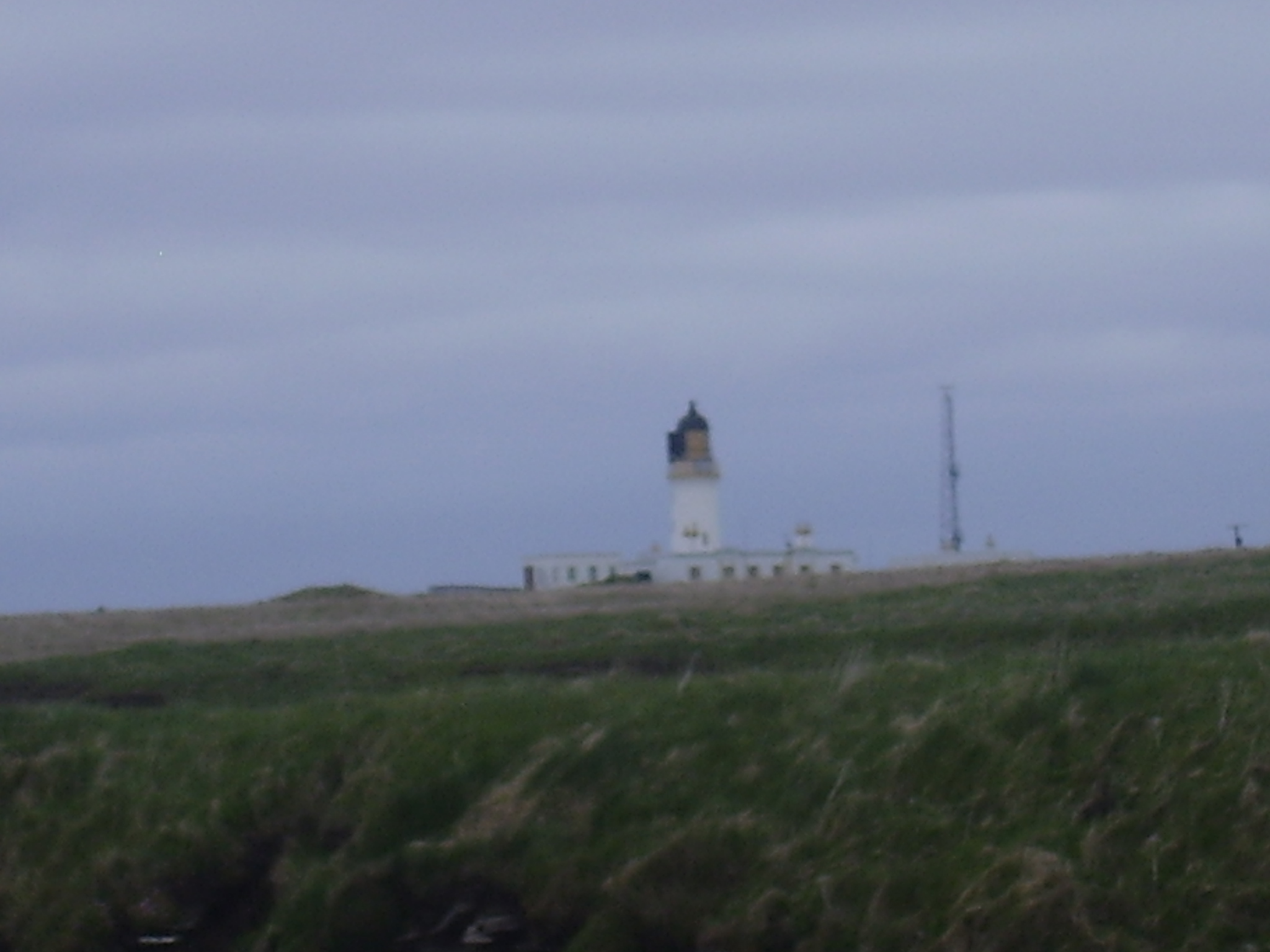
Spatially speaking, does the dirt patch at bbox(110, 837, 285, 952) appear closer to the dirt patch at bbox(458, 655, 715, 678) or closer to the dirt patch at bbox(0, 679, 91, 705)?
the dirt patch at bbox(458, 655, 715, 678)

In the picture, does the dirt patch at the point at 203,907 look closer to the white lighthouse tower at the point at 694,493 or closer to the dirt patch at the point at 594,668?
the dirt patch at the point at 594,668

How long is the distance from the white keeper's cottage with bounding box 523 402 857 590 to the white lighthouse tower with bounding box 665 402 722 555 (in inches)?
0.8

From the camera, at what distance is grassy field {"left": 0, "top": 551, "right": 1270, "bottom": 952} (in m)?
14.5

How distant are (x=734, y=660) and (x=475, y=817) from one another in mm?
7920

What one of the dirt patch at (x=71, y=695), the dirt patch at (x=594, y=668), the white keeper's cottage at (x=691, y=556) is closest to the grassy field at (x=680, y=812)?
the dirt patch at (x=71, y=695)

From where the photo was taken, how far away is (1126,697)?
1597 cm

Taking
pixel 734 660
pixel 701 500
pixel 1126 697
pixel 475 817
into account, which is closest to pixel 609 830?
pixel 475 817

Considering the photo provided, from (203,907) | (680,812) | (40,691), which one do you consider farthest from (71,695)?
(680,812)

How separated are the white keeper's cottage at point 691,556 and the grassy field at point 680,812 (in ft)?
123

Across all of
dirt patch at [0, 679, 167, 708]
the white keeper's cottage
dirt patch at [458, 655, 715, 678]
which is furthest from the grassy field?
the white keeper's cottage

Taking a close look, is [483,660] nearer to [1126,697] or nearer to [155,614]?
[1126,697]

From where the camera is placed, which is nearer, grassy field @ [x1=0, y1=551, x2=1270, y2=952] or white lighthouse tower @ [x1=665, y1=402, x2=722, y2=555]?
grassy field @ [x1=0, y1=551, x2=1270, y2=952]

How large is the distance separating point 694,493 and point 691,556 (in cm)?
726

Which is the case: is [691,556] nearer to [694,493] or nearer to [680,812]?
[694,493]
